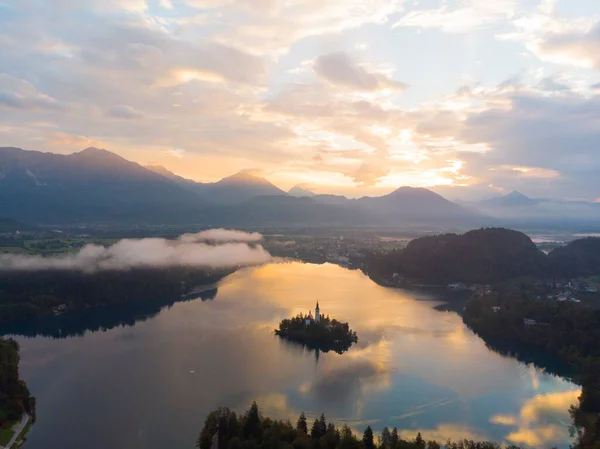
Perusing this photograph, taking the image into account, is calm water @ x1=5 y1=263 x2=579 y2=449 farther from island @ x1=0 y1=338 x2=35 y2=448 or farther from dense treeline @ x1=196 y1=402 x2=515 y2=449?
dense treeline @ x1=196 y1=402 x2=515 y2=449

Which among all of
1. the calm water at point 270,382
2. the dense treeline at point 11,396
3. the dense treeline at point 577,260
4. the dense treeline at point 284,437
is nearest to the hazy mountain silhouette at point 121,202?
the dense treeline at point 577,260

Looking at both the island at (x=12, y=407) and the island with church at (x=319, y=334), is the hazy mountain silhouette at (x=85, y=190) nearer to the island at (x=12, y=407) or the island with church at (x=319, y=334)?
the island with church at (x=319, y=334)

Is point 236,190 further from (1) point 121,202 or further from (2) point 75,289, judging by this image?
(2) point 75,289

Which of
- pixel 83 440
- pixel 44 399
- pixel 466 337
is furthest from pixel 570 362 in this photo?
pixel 44 399

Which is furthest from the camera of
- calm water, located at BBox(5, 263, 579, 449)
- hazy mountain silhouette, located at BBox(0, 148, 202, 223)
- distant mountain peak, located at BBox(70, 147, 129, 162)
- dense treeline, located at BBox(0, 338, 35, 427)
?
distant mountain peak, located at BBox(70, 147, 129, 162)

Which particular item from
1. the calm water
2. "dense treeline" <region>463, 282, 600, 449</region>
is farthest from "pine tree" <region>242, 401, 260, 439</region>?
"dense treeline" <region>463, 282, 600, 449</region>

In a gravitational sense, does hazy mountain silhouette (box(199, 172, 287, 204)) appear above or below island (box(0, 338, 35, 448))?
above

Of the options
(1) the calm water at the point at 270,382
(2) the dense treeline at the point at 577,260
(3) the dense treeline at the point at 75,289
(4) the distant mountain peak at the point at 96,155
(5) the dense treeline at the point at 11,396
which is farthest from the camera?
(4) the distant mountain peak at the point at 96,155
